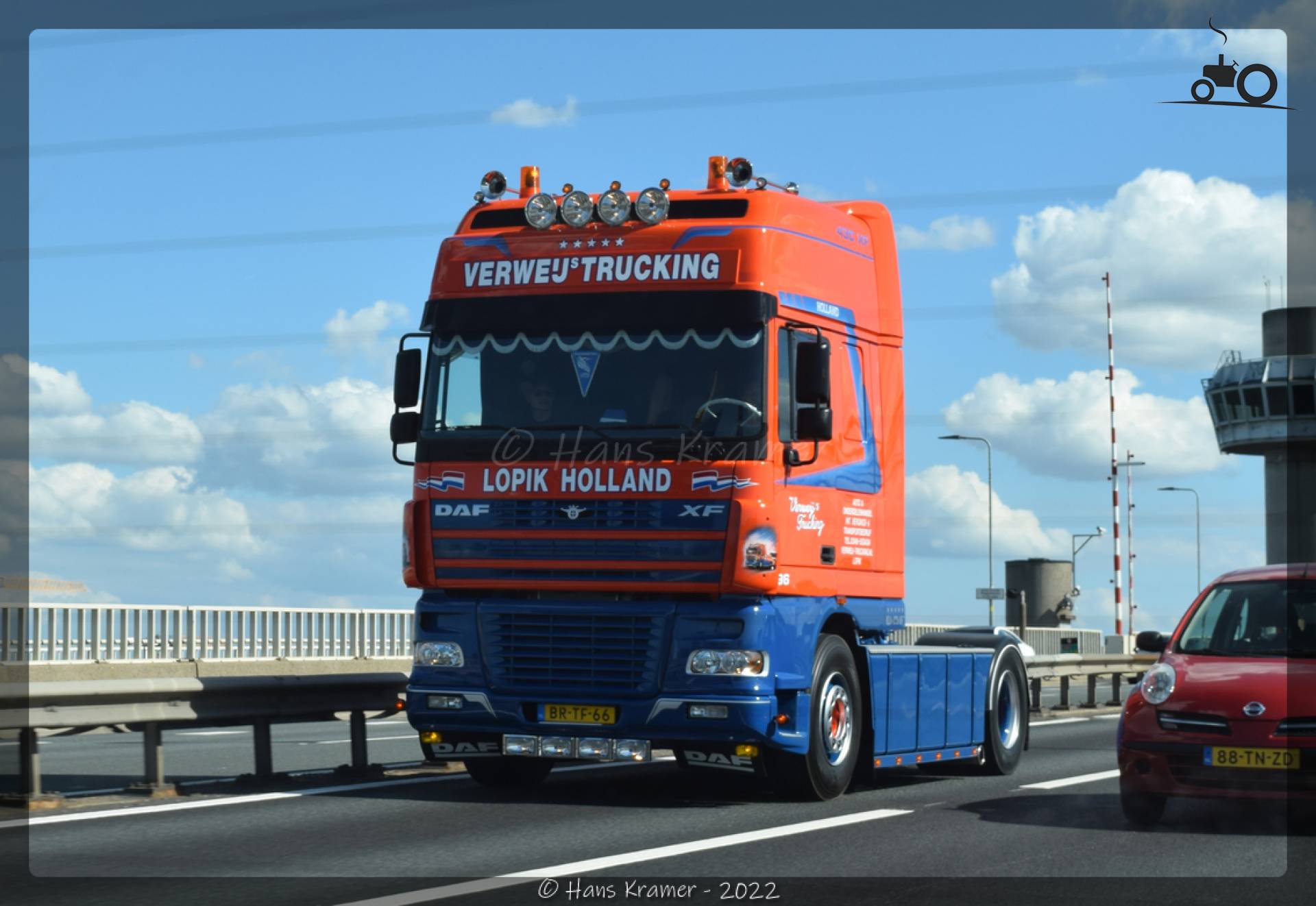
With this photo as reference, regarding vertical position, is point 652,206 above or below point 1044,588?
above

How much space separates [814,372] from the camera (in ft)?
37.5

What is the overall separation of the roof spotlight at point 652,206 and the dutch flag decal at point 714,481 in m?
1.80

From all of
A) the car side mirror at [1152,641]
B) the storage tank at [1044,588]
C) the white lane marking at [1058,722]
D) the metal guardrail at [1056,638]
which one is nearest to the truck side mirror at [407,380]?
the car side mirror at [1152,641]

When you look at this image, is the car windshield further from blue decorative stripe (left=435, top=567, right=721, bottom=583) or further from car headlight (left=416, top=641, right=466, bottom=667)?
car headlight (left=416, top=641, right=466, bottom=667)

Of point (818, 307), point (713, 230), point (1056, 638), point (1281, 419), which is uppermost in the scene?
point (1281, 419)

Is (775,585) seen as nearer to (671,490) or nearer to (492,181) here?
(671,490)

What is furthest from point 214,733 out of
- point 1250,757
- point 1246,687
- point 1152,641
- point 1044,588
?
point 1044,588

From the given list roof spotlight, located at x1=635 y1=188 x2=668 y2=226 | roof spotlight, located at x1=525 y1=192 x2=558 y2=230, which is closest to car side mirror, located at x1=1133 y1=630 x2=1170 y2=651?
roof spotlight, located at x1=635 y1=188 x2=668 y2=226

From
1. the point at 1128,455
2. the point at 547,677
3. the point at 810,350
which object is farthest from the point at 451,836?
the point at 1128,455

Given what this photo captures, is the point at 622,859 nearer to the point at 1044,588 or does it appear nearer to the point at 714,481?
the point at 714,481

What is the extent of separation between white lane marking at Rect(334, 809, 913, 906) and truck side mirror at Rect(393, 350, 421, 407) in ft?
12.2

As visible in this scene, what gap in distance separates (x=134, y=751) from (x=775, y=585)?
901cm

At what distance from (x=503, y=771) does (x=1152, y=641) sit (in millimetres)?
4496

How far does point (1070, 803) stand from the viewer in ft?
40.1
